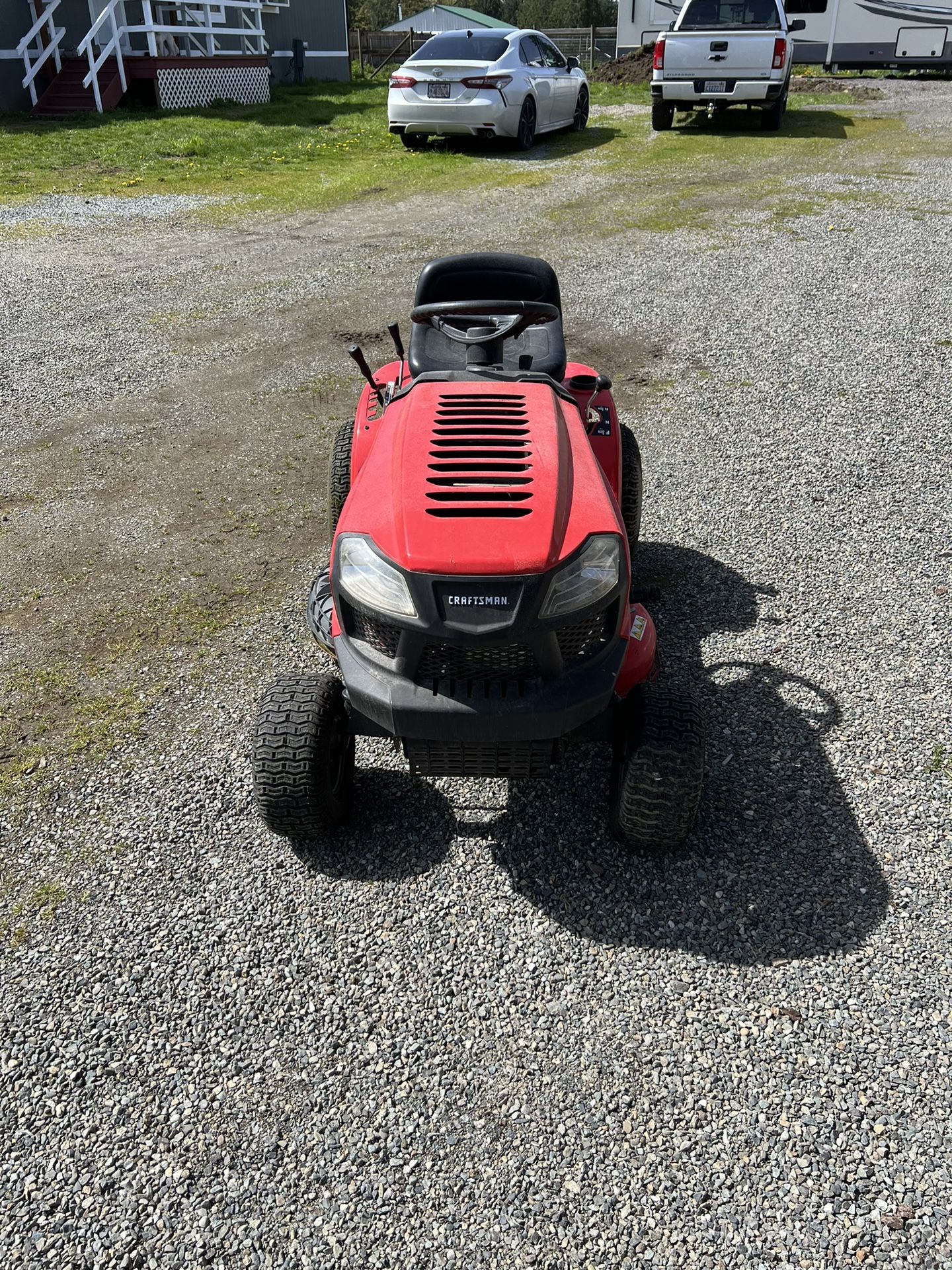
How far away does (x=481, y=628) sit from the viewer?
2.71 m

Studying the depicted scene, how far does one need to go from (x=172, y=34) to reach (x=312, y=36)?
261 inches

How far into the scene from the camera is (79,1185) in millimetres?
2402

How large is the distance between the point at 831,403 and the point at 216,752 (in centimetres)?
513

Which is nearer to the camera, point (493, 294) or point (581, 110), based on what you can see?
point (493, 294)

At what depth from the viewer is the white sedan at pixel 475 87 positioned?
46.0ft

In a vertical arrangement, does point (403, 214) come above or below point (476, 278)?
below

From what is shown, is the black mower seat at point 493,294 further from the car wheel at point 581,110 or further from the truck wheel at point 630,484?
the car wheel at point 581,110

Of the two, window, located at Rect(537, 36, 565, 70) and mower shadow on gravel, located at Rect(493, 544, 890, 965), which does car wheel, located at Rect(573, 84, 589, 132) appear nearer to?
window, located at Rect(537, 36, 565, 70)

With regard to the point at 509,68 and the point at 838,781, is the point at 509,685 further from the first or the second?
the point at 509,68

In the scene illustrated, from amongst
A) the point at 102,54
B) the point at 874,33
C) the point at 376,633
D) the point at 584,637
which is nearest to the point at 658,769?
the point at 584,637

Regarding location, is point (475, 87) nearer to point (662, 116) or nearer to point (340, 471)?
point (662, 116)

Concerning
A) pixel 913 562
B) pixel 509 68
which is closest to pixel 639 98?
pixel 509 68

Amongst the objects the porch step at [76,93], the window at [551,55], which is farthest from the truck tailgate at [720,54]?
the porch step at [76,93]

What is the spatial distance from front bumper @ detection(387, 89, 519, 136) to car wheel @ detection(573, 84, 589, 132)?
2.57 m
